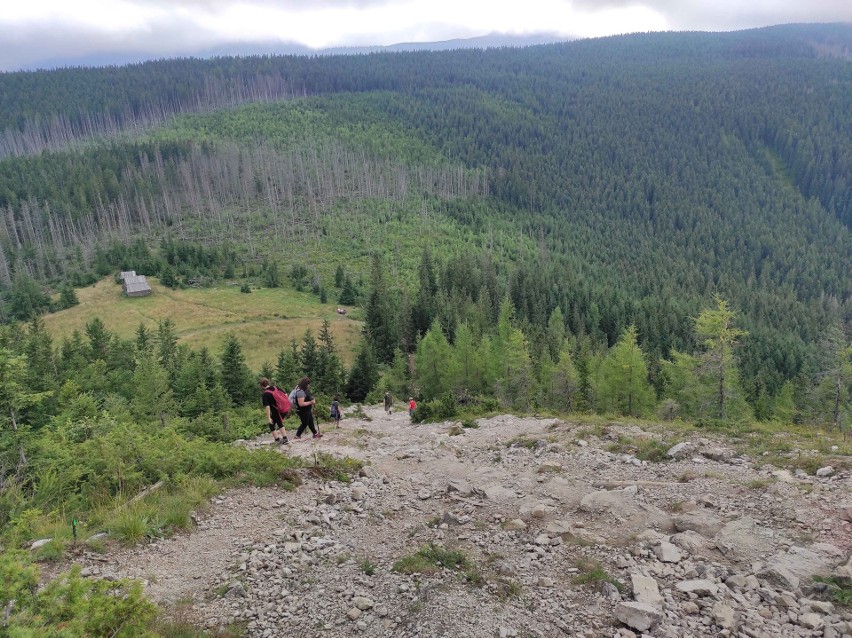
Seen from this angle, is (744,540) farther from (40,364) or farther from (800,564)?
(40,364)

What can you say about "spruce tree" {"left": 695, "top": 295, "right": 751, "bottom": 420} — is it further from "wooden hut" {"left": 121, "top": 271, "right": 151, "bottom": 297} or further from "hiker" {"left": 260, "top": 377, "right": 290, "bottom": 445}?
"wooden hut" {"left": 121, "top": 271, "right": 151, "bottom": 297}

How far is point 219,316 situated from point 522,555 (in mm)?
79108

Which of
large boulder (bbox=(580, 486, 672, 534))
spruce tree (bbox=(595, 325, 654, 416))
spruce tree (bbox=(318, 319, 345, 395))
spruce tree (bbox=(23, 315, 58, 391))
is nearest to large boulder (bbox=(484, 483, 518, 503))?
large boulder (bbox=(580, 486, 672, 534))

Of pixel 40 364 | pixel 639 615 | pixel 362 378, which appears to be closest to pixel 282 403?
pixel 639 615

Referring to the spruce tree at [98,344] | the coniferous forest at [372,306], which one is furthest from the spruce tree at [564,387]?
the spruce tree at [98,344]

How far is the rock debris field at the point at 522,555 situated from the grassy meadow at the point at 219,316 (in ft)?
179

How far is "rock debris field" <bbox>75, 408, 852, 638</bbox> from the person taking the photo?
339 inches

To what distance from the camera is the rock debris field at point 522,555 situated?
8.60m

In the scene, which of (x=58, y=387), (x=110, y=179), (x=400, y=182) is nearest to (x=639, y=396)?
(x=58, y=387)

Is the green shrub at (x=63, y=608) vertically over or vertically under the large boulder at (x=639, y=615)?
over

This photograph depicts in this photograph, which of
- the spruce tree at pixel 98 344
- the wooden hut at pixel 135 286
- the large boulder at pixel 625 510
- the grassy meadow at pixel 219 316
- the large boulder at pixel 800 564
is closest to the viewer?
the large boulder at pixel 800 564

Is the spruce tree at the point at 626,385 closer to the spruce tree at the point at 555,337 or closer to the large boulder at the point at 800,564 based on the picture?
the spruce tree at the point at 555,337

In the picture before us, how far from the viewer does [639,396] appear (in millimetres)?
40781

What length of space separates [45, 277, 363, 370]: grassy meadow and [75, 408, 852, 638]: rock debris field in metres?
54.5
